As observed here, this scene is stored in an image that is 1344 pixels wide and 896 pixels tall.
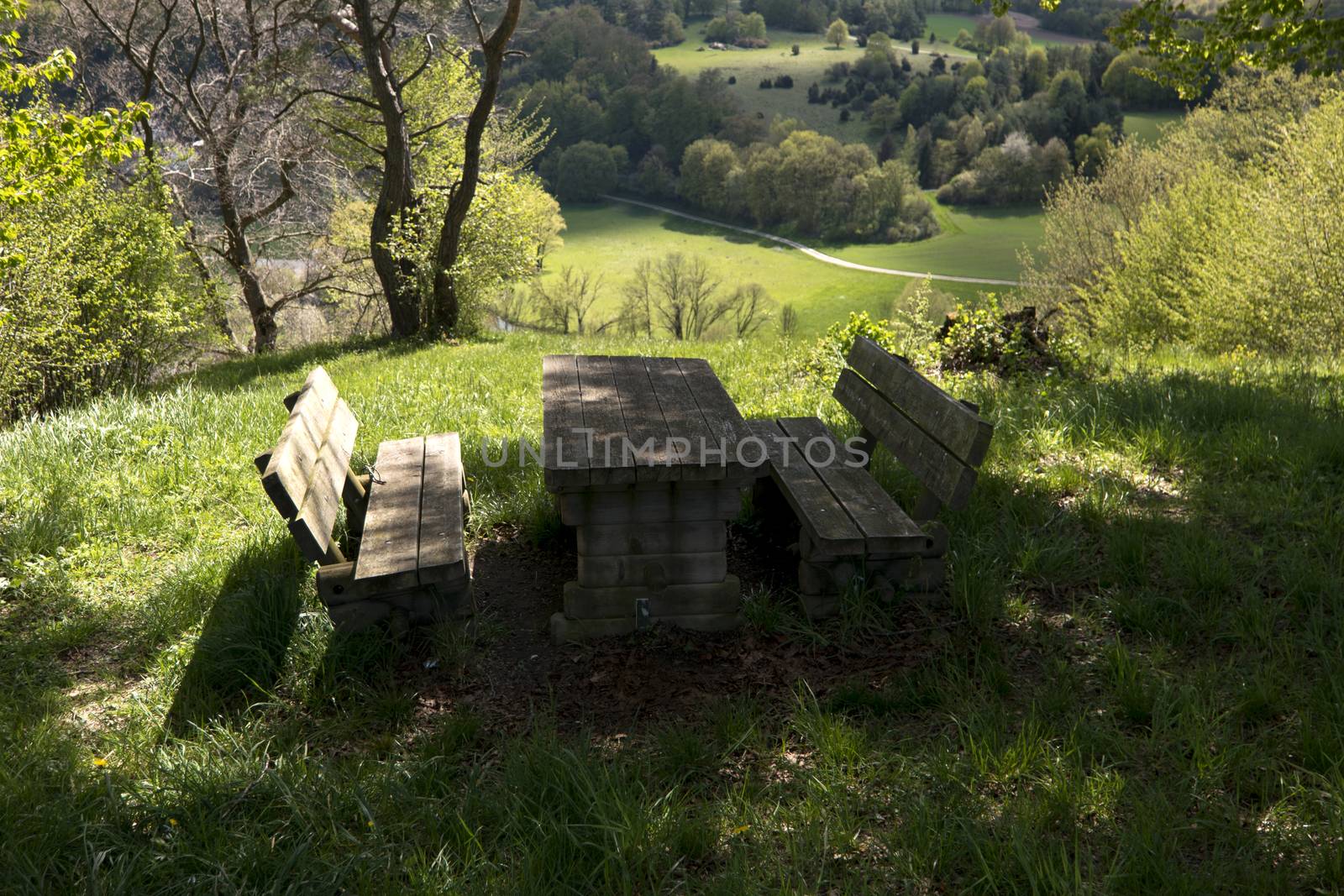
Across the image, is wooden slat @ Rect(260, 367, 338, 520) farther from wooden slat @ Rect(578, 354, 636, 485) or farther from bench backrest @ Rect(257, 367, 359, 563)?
wooden slat @ Rect(578, 354, 636, 485)

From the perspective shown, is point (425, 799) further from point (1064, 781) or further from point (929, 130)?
point (929, 130)

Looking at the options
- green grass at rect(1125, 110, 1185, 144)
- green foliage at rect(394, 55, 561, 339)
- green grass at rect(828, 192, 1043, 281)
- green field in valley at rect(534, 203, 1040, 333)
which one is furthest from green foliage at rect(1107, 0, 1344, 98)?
green grass at rect(1125, 110, 1185, 144)

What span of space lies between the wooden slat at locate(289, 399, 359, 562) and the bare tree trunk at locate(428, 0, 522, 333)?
32.0 feet

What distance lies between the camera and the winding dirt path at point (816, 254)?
2442 inches

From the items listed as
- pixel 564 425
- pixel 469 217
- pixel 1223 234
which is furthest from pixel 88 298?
pixel 1223 234

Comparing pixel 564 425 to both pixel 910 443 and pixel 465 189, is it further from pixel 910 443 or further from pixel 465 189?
pixel 465 189

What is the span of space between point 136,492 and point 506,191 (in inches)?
523

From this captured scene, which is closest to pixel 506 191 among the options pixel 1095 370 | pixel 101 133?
pixel 101 133

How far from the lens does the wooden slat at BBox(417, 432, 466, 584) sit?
11.1ft

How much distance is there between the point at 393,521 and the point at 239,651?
0.79m

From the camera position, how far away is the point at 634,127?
325ft

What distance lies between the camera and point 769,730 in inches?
121

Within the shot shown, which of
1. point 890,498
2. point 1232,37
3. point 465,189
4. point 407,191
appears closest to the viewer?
point 890,498

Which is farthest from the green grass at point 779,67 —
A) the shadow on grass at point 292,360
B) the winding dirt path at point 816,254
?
the shadow on grass at point 292,360
